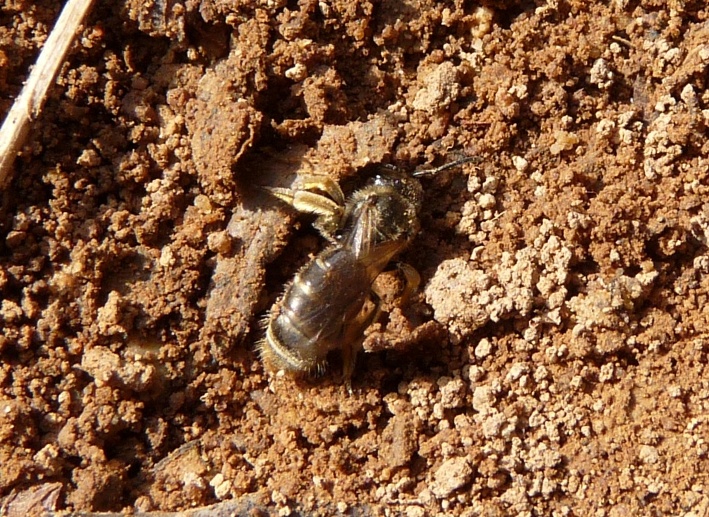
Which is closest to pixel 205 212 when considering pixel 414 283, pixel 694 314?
pixel 414 283

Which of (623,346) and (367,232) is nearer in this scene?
(623,346)

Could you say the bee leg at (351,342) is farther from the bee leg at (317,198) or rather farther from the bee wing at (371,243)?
the bee leg at (317,198)

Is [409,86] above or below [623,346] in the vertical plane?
above

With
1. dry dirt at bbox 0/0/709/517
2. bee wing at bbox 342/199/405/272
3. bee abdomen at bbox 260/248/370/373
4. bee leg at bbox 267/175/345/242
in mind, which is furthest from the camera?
bee wing at bbox 342/199/405/272

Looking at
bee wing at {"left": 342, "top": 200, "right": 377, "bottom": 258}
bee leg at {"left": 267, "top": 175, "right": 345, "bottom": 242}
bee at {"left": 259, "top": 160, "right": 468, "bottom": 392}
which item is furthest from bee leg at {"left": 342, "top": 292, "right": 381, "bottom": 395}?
bee leg at {"left": 267, "top": 175, "right": 345, "bottom": 242}

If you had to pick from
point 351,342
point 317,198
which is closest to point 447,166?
point 317,198

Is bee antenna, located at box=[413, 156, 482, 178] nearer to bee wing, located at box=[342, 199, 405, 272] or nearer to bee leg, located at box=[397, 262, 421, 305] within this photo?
bee wing, located at box=[342, 199, 405, 272]

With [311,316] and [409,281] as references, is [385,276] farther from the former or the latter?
[311,316]

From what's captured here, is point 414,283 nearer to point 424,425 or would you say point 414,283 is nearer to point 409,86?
point 424,425
